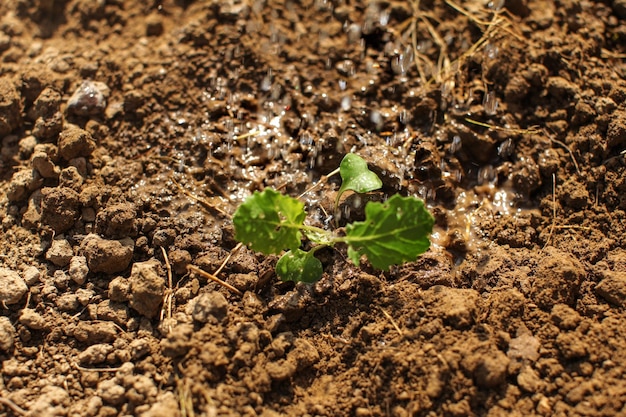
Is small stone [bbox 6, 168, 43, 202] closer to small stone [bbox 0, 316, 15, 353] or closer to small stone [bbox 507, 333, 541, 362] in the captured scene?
small stone [bbox 0, 316, 15, 353]

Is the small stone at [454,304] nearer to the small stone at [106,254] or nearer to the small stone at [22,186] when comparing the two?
the small stone at [106,254]

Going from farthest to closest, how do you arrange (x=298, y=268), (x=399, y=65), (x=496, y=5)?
(x=496, y=5) < (x=399, y=65) < (x=298, y=268)

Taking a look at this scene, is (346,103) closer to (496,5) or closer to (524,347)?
(496,5)

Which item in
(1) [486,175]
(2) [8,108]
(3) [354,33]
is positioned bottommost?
(1) [486,175]

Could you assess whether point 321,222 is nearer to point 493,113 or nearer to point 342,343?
point 342,343

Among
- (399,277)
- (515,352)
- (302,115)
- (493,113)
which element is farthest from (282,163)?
(515,352)

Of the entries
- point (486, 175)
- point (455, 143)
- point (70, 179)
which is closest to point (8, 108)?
point (70, 179)
